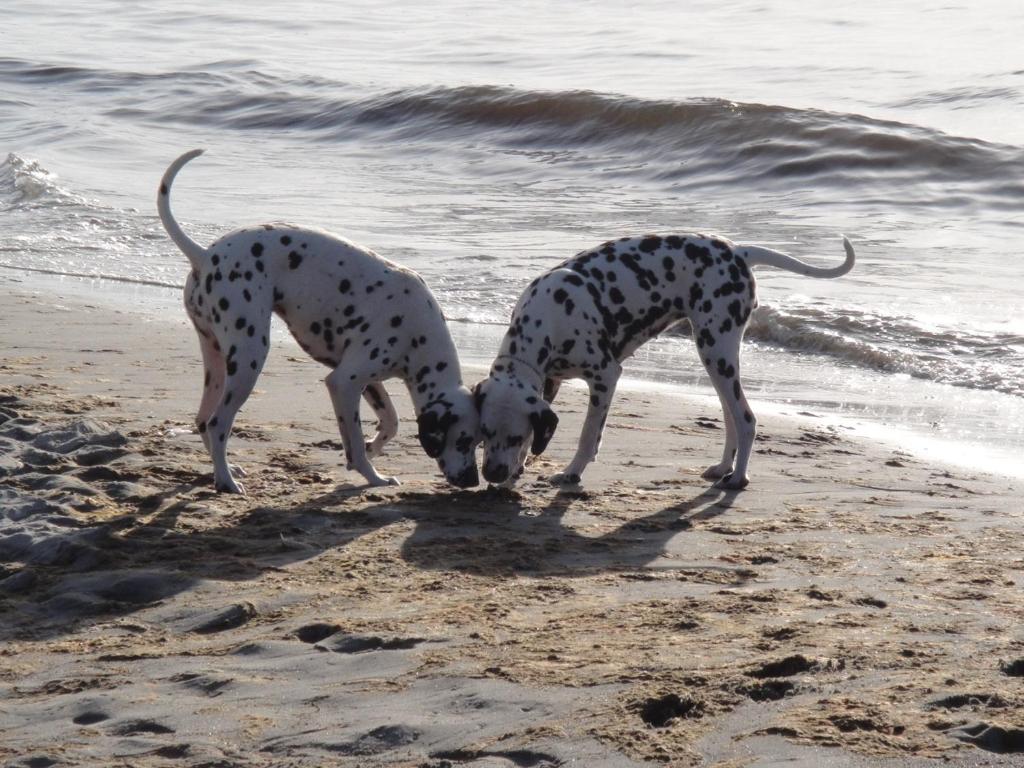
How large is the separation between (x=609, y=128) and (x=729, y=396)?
16.5 meters

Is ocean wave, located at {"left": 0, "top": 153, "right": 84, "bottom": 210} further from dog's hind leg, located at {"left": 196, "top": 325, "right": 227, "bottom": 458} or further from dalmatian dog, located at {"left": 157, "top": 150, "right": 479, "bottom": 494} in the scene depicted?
dalmatian dog, located at {"left": 157, "top": 150, "right": 479, "bottom": 494}

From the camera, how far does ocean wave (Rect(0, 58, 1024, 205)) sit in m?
19.5

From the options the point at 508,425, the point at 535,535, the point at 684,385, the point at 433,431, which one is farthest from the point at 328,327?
the point at 684,385

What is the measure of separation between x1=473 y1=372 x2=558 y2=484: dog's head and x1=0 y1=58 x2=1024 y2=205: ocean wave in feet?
40.0

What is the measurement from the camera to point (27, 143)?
22422 mm

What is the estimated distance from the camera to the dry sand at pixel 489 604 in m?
3.97

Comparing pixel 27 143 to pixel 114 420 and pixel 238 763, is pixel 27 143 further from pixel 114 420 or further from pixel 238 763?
pixel 238 763

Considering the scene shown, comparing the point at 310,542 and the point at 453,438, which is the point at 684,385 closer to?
the point at 453,438

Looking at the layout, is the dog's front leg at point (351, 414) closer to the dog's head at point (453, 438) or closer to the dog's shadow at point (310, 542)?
Answer: the dog's shadow at point (310, 542)

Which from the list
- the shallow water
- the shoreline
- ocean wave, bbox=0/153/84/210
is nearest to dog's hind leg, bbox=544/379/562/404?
the shoreline

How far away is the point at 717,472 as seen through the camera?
25.1 feet

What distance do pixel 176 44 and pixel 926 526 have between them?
32.8m

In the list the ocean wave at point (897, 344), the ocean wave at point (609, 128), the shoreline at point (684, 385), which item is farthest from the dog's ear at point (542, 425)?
the ocean wave at point (609, 128)

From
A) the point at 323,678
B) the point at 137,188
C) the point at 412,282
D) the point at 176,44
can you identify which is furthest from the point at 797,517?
the point at 176,44
